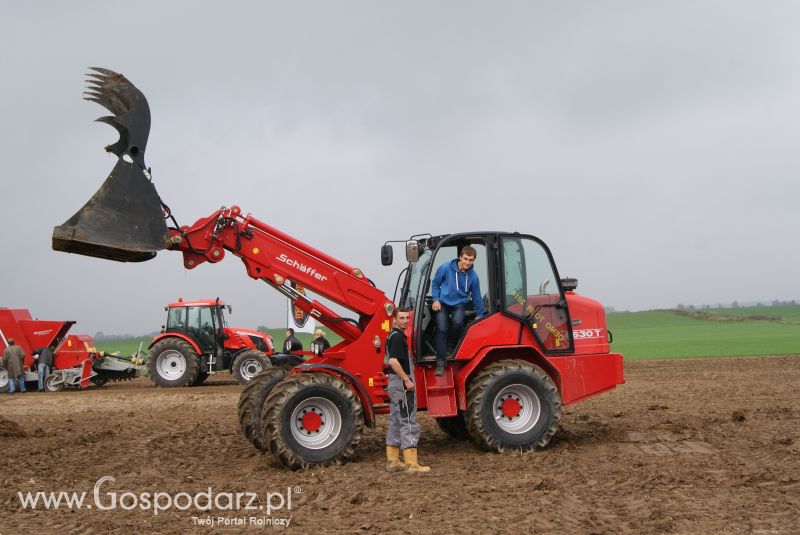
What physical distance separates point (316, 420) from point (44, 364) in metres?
15.6

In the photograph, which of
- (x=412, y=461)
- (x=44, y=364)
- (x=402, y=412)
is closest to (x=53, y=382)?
(x=44, y=364)

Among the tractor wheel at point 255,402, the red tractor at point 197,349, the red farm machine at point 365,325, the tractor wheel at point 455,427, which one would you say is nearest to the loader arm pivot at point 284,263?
the red farm machine at point 365,325

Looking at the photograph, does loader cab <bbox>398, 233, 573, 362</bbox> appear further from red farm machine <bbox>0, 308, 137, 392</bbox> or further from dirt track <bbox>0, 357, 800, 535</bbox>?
red farm machine <bbox>0, 308, 137, 392</bbox>

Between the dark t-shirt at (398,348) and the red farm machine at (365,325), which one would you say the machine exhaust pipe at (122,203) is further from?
the dark t-shirt at (398,348)

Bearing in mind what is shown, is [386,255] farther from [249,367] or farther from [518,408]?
[249,367]

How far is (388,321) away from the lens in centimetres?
941

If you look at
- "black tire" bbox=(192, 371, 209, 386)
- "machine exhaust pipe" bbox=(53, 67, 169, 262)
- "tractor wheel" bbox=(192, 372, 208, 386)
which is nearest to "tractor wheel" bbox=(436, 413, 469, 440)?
"machine exhaust pipe" bbox=(53, 67, 169, 262)

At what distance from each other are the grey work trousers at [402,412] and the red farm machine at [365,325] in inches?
16.7

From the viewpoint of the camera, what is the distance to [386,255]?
9328 millimetres

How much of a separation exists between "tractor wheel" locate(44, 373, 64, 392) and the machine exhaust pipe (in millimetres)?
14471

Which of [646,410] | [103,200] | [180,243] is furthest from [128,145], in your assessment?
[646,410]

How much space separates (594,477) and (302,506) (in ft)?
9.90

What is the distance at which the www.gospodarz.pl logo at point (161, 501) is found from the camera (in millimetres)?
6789

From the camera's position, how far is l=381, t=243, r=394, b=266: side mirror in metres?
9.32
